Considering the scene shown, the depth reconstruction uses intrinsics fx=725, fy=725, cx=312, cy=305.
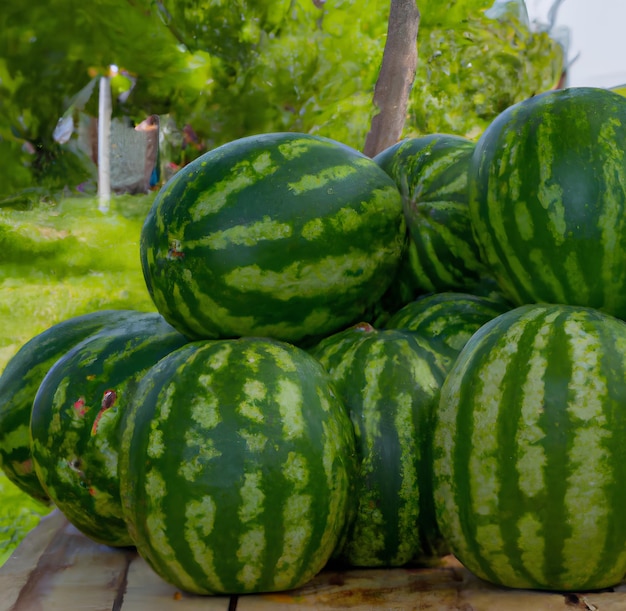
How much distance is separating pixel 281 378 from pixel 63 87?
540 cm

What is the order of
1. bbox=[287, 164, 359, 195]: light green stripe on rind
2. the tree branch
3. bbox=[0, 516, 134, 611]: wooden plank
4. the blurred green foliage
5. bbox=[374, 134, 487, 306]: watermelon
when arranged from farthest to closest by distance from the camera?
the blurred green foliage
the tree branch
bbox=[374, 134, 487, 306]: watermelon
bbox=[287, 164, 359, 195]: light green stripe on rind
bbox=[0, 516, 134, 611]: wooden plank

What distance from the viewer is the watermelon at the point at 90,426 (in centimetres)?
153

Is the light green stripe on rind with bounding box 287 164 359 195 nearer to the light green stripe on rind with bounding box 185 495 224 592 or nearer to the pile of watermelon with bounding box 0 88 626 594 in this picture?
the pile of watermelon with bounding box 0 88 626 594

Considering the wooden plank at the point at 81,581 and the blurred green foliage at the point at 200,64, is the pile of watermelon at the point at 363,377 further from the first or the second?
the blurred green foliage at the point at 200,64

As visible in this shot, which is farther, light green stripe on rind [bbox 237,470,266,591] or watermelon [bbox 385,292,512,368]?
watermelon [bbox 385,292,512,368]

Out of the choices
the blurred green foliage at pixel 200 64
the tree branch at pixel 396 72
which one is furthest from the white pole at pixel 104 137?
the tree branch at pixel 396 72

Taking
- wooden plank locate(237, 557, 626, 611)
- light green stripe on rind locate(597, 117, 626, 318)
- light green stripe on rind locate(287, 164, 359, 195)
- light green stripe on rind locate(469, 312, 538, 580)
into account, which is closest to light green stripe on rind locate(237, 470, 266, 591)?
wooden plank locate(237, 557, 626, 611)

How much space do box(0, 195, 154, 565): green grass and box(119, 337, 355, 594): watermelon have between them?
355cm

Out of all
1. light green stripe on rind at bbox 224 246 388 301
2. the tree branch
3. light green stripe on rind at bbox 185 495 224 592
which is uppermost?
the tree branch

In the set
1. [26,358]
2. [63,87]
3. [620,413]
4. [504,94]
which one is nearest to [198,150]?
[63,87]

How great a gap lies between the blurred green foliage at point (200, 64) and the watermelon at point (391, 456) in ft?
15.0

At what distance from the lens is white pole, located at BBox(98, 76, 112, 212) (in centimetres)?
568

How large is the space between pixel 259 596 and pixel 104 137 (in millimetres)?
4945

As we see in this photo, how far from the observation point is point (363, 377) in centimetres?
147
